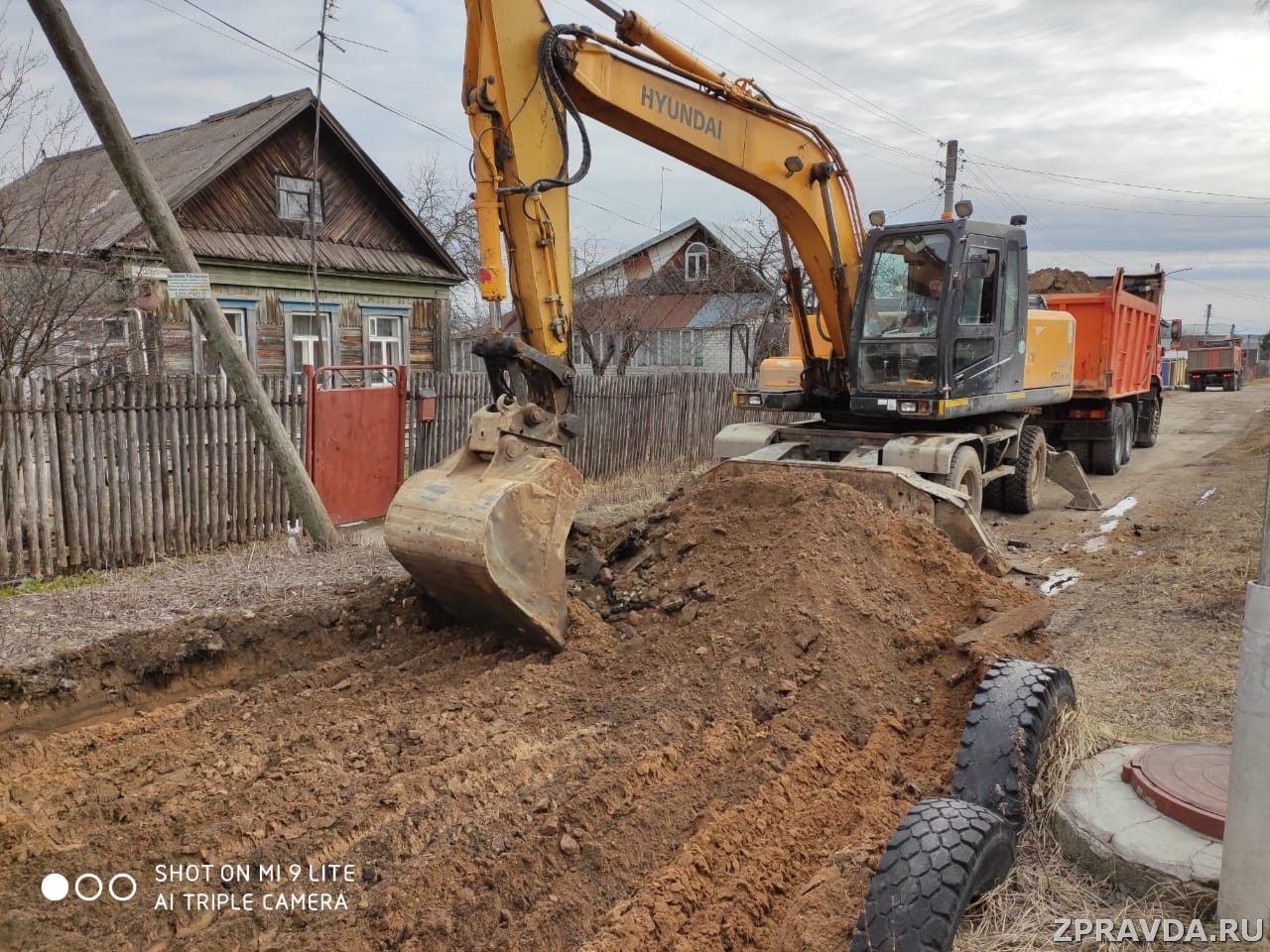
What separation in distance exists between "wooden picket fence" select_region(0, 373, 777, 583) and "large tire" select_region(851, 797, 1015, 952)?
531cm

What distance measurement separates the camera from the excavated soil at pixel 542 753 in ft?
10.3

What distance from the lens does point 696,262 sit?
113 ft

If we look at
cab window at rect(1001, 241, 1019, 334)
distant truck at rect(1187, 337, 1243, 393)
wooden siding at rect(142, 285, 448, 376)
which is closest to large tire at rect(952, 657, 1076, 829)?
cab window at rect(1001, 241, 1019, 334)

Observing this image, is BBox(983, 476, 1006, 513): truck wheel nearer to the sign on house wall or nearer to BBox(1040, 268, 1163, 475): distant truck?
BBox(1040, 268, 1163, 475): distant truck

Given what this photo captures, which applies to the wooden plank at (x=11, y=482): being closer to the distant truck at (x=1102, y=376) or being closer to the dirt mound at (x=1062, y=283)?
the distant truck at (x=1102, y=376)

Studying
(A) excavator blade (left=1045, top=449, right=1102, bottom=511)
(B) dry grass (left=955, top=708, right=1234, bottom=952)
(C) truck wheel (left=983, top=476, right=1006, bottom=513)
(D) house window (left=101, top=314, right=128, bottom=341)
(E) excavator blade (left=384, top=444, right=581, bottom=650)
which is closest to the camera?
(B) dry grass (left=955, top=708, right=1234, bottom=952)

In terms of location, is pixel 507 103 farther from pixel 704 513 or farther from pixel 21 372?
pixel 21 372

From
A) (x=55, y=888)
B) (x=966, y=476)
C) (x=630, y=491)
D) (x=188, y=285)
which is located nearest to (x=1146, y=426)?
(x=630, y=491)

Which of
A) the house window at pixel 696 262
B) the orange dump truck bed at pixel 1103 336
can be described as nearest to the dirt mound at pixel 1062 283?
the orange dump truck bed at pixel 1103 336

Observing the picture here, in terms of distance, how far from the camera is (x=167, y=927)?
121 inches

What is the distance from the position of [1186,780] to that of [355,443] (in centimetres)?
826

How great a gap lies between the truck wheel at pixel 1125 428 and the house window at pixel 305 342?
13.9 meters

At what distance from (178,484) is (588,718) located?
566cm

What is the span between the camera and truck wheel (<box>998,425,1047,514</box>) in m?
10.8
